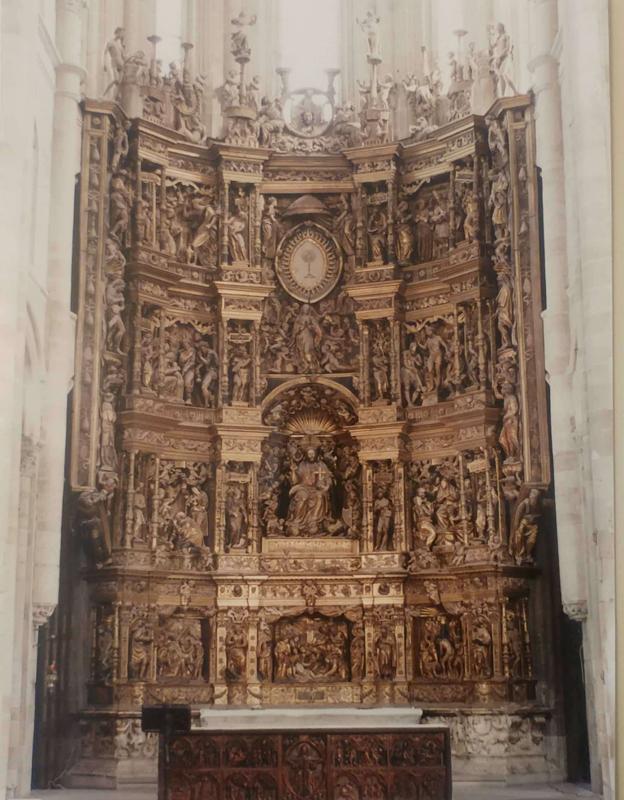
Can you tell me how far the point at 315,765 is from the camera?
15.2 meters

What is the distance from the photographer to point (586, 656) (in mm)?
16500

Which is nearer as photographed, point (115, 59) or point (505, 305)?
point (505, 305)

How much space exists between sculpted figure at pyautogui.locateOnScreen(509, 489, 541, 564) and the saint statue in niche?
3.06 metres

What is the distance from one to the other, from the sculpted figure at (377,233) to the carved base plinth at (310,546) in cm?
465

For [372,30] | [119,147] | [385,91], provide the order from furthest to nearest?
[385,91], [372,30], [119,147]

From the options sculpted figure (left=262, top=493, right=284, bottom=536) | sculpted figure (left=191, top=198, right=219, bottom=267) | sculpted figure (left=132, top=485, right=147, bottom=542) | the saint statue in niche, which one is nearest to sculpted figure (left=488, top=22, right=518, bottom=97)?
sculpted figure (left=191, top=198, right=219, bottom=267)

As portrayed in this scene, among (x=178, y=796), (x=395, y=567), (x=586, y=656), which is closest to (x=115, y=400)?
(x=395, y=567)

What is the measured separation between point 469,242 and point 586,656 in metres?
6.78

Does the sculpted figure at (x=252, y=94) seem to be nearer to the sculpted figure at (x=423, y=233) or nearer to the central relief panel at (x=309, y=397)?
the central relief panel at (x=309, y=397)

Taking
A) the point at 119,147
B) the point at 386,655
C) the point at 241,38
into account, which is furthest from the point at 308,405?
the point at 241,38

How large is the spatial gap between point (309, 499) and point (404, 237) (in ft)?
14.8

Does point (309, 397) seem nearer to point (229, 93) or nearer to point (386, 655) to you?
point (386, 655)

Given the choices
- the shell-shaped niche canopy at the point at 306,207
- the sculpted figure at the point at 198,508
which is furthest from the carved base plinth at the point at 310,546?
the shell-shaped niche canopy at the point at 306,207

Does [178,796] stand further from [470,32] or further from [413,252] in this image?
[470,32]
